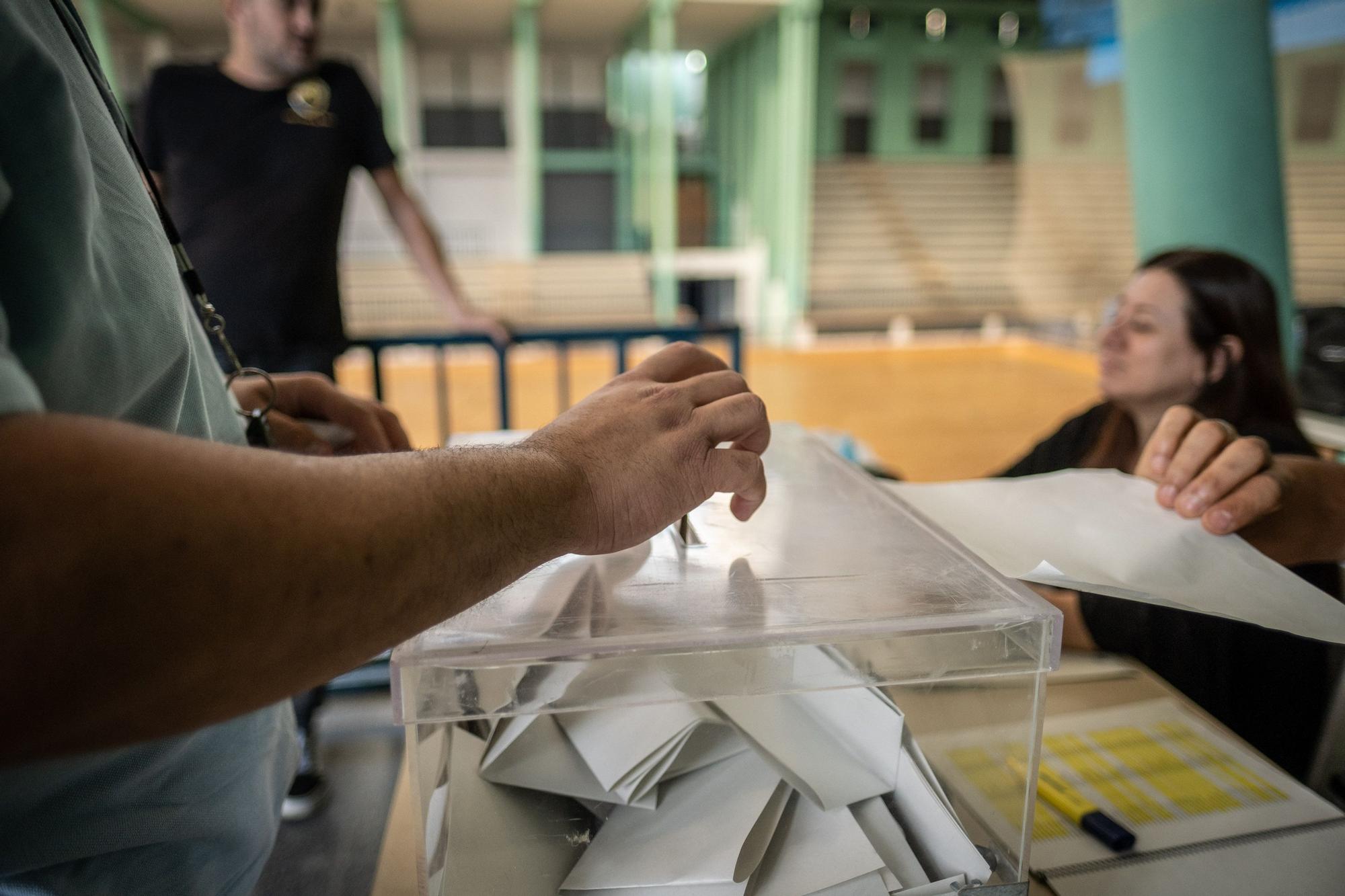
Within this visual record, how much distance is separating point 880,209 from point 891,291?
99cm

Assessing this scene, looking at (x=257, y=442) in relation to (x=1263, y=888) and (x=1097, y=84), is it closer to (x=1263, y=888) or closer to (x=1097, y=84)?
(x=1263, y=888)

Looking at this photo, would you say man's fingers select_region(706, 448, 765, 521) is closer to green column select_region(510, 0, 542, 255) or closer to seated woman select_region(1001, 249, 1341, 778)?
seated woman select_region(1001, 249, 1341, 778)

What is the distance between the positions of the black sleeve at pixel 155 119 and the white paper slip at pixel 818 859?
1.86 m

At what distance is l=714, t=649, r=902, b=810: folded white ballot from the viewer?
1.60ft

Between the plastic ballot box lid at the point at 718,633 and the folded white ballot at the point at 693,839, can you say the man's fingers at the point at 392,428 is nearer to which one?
the plastic ballot box lid at the point at 718,633

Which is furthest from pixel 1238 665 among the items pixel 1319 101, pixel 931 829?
pixel 1319 101

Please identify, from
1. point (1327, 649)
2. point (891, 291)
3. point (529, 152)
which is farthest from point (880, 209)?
point (1327, 649)

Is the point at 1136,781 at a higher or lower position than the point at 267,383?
lower

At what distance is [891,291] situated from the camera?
9219mm

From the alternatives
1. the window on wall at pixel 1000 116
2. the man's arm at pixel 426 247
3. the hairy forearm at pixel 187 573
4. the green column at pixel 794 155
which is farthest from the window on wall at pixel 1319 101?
the window on wall at pixel 1000 116

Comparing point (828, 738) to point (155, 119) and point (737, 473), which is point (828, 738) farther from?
point (155, 119)

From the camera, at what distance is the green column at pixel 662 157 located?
772 cm

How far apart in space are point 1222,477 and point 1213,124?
1.95 meters

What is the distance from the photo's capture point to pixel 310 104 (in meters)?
1.88
